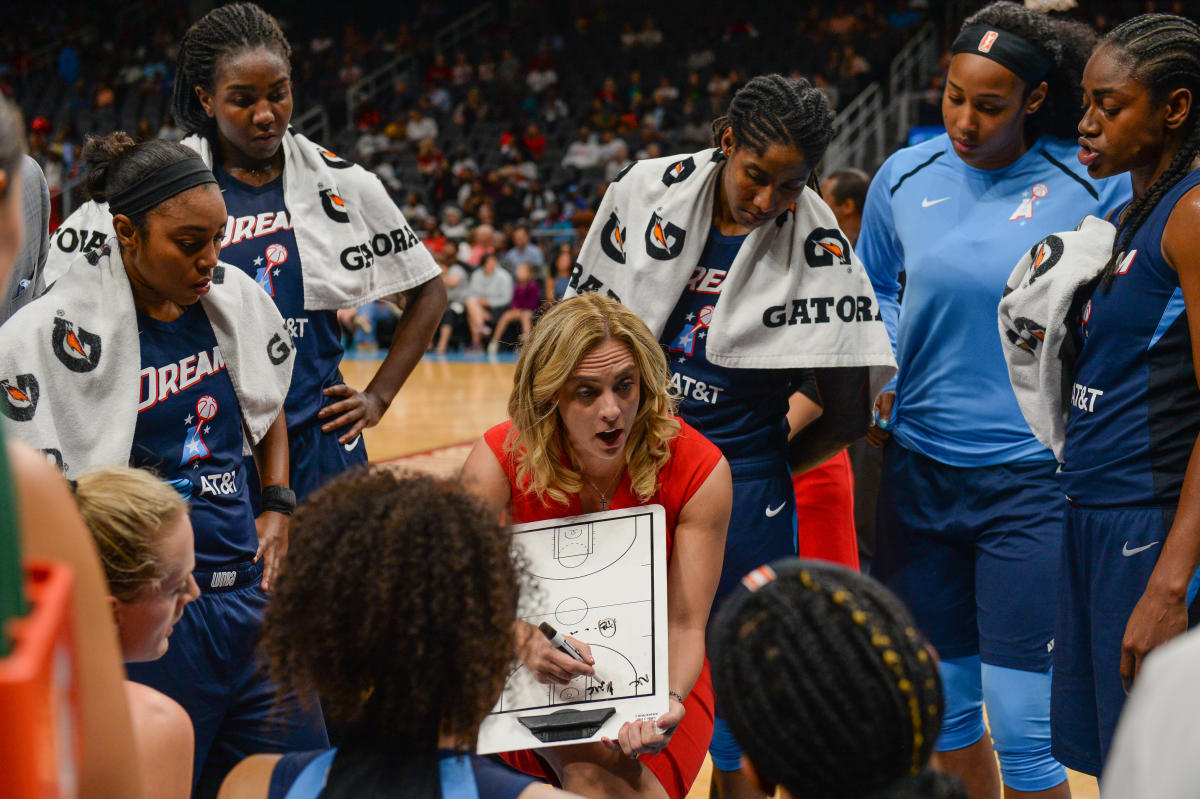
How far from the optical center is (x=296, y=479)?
9.24 feet

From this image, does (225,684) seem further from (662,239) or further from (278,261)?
(662,239)

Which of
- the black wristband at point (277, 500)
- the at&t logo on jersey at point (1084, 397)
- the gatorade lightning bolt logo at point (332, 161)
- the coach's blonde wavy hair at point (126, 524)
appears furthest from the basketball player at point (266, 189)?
the at&t logo on jersey at point (1084, 397)

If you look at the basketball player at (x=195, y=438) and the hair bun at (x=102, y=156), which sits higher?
the hair bun at (x=102, y=156)

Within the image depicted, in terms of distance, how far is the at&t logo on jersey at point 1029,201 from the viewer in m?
2.77

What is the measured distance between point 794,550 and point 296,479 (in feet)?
3.92

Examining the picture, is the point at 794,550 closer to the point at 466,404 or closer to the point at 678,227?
the point at 678,227

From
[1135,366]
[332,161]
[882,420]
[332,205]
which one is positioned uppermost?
[332,161]

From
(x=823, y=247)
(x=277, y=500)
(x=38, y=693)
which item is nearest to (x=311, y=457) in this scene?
(x=277, y=500)

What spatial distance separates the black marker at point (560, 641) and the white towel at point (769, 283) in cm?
79

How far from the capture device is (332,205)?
9.46ft

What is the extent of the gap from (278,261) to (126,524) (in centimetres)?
117

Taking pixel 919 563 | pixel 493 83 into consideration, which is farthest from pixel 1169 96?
pixel 493 83

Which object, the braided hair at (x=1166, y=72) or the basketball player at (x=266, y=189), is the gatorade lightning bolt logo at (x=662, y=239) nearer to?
the basketball player at (x=266, y=189)

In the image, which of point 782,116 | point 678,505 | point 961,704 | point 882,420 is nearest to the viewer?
point 678,505
